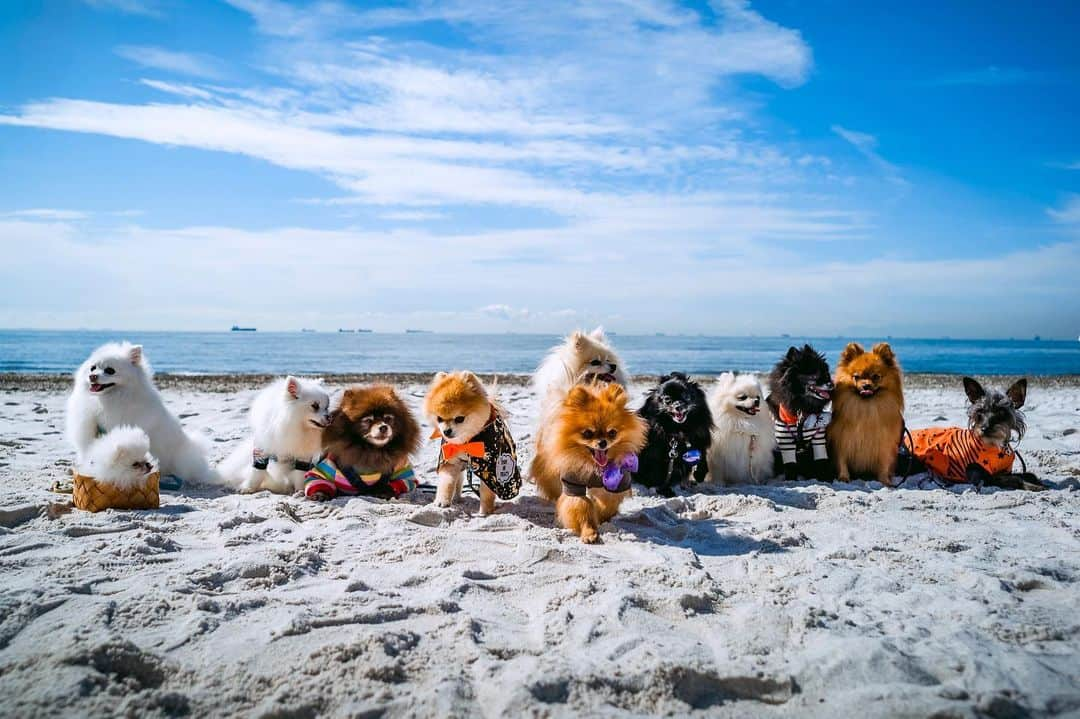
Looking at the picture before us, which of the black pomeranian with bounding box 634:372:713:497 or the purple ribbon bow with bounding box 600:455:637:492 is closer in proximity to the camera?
the purple ribbon bow with bounding box 600:455:637:492

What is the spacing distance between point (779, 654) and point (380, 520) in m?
2.63

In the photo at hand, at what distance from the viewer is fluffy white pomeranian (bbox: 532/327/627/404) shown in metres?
5.35

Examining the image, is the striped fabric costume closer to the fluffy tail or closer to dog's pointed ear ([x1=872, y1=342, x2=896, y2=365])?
the fluffy tail

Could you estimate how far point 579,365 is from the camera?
17.7 feet

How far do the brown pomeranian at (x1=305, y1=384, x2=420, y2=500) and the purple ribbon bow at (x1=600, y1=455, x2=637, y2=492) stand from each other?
172 cm

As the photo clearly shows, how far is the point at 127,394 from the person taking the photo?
16.2ft

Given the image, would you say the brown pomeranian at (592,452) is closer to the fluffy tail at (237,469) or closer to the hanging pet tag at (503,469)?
the hanging pet tag at (503,469)

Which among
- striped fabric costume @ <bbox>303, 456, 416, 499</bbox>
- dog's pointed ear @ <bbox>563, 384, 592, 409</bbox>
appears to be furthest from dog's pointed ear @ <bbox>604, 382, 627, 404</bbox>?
striped fabric costume @ <bbox>303, 456, 416, 499</bbox>

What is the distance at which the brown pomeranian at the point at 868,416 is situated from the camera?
5.42 m

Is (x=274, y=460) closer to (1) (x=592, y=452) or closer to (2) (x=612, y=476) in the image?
(1) (x=592, y=452)

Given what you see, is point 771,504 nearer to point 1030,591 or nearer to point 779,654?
point 1030,591

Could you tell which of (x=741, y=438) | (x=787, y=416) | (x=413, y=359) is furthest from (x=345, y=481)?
(x=413, y=359)

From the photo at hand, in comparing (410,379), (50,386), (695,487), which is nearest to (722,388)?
(695,487)

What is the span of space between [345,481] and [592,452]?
1.98 meters
